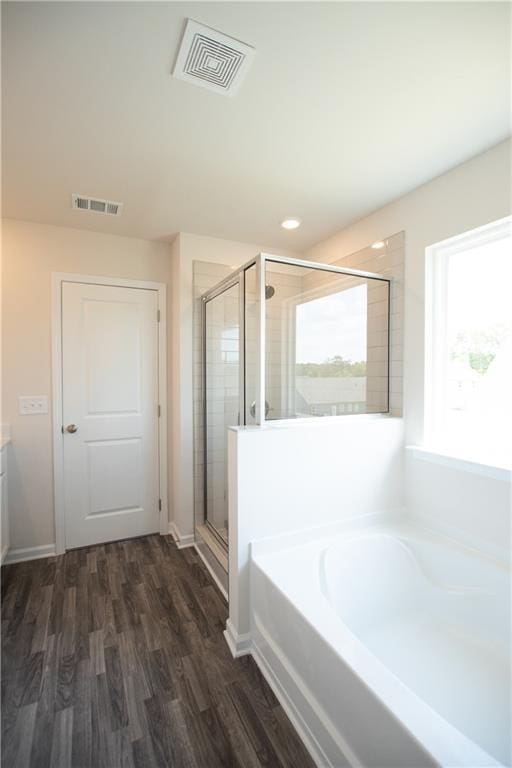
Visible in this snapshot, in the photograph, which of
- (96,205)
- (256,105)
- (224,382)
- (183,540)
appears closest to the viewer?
(256,105)

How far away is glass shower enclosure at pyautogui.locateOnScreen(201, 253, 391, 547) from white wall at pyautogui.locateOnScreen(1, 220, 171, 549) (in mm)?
1239

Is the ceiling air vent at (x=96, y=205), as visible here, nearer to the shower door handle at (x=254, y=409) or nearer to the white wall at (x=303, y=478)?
the shower door handle at (x=254, y=409)

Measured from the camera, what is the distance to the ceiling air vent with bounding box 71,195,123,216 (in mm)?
2238

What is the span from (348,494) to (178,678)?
4.06ft

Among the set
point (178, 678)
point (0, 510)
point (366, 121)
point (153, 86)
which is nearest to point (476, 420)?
point (366, 121)

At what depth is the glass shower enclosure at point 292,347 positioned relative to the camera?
195 centimetres

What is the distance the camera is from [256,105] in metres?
1.48

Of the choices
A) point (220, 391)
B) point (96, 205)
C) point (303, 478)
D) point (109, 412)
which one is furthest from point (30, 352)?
point (303, 478)

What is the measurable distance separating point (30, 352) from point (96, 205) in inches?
46.4

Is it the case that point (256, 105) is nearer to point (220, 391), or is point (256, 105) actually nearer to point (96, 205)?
point (96, 205)

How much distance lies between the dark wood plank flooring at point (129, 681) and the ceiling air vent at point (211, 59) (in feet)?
8.27

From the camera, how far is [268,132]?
1.66m

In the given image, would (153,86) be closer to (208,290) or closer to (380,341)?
(208,290)

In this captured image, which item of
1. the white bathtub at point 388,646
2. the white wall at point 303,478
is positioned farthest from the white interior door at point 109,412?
the white bathtub at point 388,646
